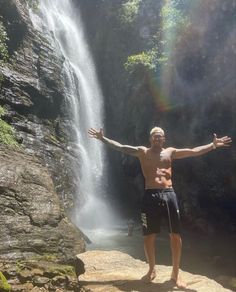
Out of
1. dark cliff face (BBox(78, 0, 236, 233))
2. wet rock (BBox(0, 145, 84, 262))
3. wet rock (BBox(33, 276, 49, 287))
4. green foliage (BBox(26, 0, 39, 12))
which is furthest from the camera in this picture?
green foliage (BBox(26, 0, 39, 12))

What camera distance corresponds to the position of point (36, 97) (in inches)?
830

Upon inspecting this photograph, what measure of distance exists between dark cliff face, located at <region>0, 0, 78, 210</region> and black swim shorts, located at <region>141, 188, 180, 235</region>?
43.9 ft

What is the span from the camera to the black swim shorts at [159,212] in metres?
6.05

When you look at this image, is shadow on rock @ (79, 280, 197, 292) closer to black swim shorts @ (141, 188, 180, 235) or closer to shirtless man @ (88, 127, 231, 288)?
shirtless man @ (88, 127, 231, 288)

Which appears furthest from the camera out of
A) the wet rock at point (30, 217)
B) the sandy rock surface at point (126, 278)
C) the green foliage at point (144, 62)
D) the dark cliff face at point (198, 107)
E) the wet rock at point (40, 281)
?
the green foliage at point (144, 62)

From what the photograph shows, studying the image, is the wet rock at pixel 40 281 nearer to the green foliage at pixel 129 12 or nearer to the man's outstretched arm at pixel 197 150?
the man's outstretched arm at pixel 197 150

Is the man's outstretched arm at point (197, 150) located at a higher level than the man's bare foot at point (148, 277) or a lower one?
higher

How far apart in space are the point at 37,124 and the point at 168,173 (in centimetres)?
1520

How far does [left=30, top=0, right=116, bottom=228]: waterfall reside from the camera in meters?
23.7

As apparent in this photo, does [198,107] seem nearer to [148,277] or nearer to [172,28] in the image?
[172,28]

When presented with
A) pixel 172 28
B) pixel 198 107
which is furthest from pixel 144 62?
pixel 198 107

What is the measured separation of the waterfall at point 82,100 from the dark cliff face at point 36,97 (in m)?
1.48

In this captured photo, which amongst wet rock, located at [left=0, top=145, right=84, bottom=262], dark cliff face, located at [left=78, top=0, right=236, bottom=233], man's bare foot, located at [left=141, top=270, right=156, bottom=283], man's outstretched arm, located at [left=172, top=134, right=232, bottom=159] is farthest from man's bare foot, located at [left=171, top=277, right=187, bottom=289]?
dark cliff face, located at [left=78, top=0, right=236, bottom=233]

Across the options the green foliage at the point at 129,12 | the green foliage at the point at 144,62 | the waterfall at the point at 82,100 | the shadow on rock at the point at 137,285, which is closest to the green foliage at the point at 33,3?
the waterfall at the point at 82,100
